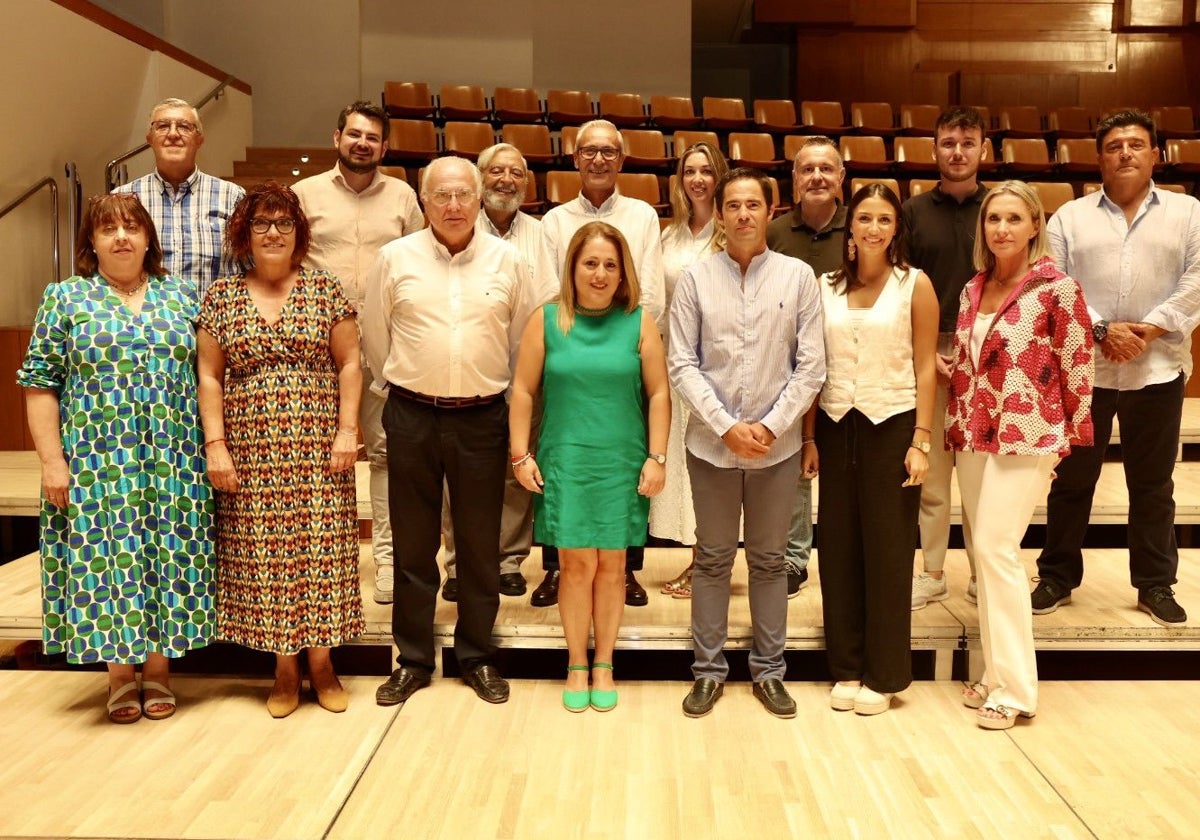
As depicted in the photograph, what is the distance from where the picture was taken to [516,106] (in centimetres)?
752

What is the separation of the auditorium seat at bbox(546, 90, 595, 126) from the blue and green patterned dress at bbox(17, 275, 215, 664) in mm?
5316

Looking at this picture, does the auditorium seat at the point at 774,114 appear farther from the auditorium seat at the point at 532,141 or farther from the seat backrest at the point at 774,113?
the auditorium seat at the point at 532,141

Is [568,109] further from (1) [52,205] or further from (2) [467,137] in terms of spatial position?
(1) [52,205]

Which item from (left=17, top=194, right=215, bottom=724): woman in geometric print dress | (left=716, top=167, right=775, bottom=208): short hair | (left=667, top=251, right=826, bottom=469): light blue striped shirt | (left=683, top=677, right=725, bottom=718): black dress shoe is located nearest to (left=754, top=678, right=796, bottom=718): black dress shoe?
(left=683, top=677, right=725, bottom=718): black dress shoe

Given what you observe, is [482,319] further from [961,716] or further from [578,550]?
[961,716]

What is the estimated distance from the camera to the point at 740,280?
246 cm

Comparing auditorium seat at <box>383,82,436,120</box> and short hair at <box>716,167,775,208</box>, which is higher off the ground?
auditorium seat at <box>383,82,436,120</box>

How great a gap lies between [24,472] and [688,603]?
2.99 m

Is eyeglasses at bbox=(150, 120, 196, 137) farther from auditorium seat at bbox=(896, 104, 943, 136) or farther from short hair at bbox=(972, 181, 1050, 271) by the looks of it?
auditorium seat at bbox=(896, 104, 943, 136)

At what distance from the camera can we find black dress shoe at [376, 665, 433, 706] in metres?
2.58

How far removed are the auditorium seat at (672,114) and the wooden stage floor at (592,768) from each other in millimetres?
5547

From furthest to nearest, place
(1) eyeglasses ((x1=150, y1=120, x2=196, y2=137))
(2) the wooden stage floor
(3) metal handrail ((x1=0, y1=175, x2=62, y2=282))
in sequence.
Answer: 1. (3) metal handrail ((x1=0, y1=175, x2=62, y2=282))
2. (1) eyeglasses ((x1=150, y1=120, x2=196, y2=137))
3. (2) the wooden stage floor

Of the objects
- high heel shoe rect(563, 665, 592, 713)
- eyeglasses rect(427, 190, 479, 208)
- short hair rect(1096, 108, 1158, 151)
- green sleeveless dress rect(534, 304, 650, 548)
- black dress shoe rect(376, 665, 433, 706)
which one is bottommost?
high heel shoe rect(563, 665, 592, 713)

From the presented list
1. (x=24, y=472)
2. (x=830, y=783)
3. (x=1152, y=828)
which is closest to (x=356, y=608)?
(x=830, y=783)
